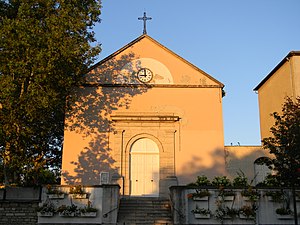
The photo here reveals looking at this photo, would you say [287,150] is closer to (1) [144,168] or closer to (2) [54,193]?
(1) [144,168]

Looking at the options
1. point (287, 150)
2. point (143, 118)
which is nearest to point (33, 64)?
point (143, 118)

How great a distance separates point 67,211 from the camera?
13305 mm

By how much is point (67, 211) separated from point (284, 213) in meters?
7.67

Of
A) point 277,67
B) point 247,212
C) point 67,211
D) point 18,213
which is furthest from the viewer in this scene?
point 277,67

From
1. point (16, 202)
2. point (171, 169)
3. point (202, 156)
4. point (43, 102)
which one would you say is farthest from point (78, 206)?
point (202, 156)

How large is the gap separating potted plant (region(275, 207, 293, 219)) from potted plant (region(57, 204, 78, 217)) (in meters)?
7.17

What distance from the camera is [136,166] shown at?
17359 millimetres

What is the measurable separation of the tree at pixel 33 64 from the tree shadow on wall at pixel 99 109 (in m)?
1.40

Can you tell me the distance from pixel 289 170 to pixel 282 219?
1748mm

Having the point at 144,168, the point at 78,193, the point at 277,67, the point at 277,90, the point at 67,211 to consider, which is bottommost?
the point at 67,211

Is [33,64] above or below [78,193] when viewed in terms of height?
above

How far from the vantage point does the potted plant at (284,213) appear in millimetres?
13297

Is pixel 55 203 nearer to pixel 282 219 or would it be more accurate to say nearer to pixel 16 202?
pixel 16 202

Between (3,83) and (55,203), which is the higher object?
(3,83)
